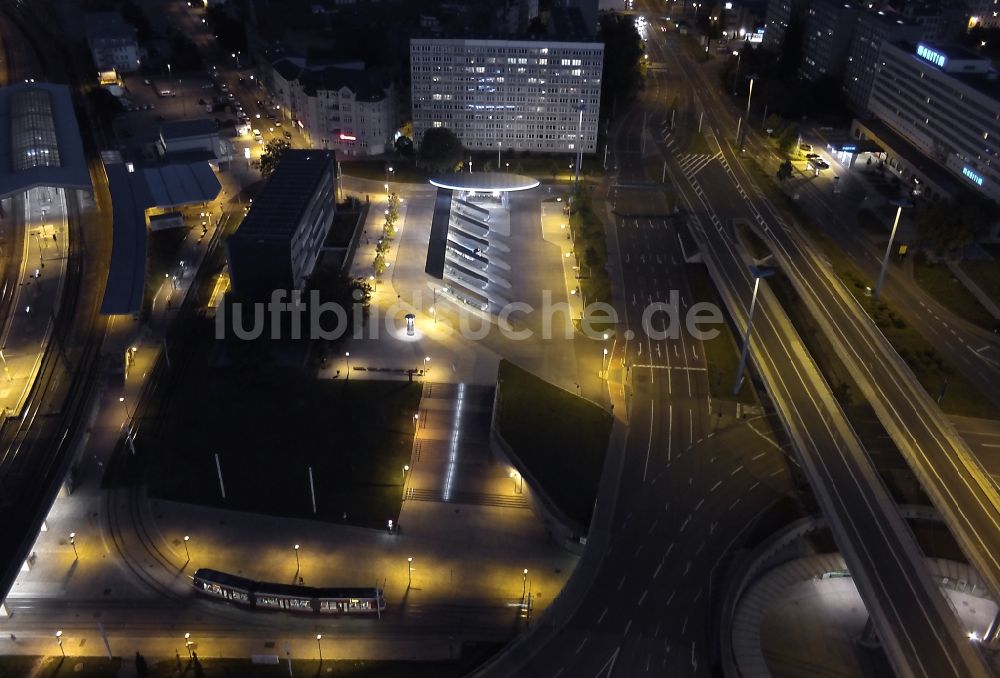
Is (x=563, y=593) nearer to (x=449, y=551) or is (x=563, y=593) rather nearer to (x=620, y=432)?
(x=449, y=551)

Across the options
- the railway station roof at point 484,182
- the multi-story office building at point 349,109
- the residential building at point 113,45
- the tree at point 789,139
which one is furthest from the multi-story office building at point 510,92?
the residential building at point 113,45

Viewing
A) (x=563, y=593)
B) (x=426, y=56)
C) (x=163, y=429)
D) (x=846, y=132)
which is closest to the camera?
(x=563, y=593)

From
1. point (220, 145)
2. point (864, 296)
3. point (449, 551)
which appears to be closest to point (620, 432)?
point (449, 551)

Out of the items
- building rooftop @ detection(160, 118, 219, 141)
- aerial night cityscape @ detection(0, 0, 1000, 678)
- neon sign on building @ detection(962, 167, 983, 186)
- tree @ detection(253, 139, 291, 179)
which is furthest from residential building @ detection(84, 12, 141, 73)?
neon sign on building @ detection(962, 167, 983, 186)

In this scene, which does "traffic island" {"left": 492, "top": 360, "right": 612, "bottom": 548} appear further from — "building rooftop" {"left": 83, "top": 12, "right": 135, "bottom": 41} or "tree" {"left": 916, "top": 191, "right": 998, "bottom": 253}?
"building rooftop" {"left": 83, "top": 12, "right": 135, "bottom": 41}

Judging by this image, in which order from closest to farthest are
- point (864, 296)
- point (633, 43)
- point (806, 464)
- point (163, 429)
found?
point (806, 464), point (163, 429), point (864, 296), point (633, 43)
